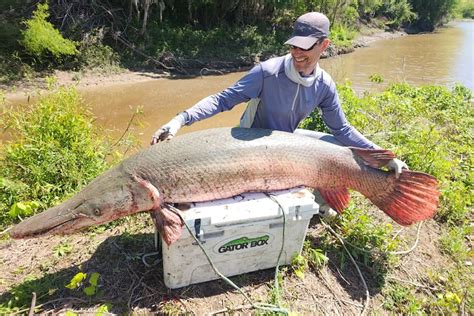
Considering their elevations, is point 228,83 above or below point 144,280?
below

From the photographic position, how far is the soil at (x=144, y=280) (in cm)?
257

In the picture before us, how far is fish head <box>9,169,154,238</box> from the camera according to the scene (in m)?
2.40

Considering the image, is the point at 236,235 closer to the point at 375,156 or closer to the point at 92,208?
the point at 92,208

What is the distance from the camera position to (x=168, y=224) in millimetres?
2355

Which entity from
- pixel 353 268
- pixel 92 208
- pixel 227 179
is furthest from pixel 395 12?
pixel 92 208

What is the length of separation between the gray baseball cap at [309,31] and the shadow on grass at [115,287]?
1766mm

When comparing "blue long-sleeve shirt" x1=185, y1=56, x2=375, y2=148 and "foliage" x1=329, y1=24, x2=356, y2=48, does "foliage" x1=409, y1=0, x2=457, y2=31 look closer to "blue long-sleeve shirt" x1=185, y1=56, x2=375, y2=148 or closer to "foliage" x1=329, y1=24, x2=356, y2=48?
"foliage" x1=329, y1=24, x2=356, y2=48

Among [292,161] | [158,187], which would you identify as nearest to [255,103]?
[292,161]

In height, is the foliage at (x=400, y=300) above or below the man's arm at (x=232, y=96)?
below

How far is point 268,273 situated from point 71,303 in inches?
55.6

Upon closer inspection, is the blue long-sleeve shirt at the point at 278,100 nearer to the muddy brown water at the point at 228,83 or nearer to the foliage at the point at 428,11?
the muddy brown water at the point at 228,83

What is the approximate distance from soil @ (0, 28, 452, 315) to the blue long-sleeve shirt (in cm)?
98

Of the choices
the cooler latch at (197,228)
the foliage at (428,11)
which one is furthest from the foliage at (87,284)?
the foliage at (428,11)

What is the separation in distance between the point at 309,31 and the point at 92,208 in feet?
6.59
